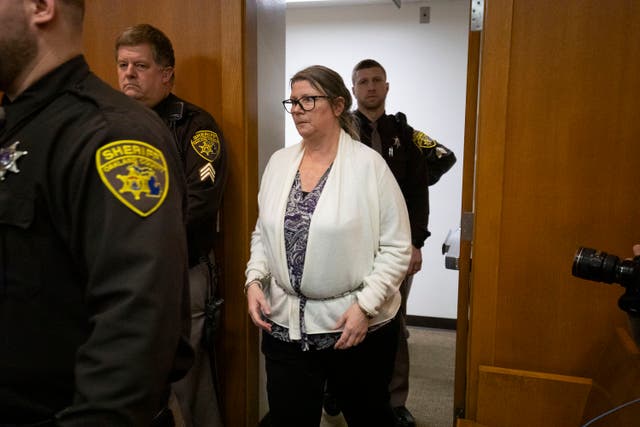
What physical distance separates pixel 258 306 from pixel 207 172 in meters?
0.50

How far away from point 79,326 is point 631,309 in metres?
1.09

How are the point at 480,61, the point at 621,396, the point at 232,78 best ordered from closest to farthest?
the point at 621,396, the point at 480,61, the point at 232,78

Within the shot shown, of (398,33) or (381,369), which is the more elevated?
(398,33)

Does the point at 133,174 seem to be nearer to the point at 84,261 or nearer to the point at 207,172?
the point at 84,261

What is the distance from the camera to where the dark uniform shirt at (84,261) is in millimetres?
751

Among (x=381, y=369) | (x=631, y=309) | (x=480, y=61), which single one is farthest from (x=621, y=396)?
(x=480, y=61)

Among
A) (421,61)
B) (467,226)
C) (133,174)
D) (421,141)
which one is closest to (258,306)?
(467,226)

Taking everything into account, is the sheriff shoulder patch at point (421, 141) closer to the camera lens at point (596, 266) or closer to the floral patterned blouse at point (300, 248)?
the floral patterned blouse at point (300, 248)

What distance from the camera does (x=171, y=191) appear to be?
0.83 metres

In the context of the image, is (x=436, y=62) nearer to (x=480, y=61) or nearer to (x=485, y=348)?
(x=480, y=61)

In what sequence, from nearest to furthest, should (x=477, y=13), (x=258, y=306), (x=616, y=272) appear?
(x=616, y=272) < (x=258, y=306) < (x=477, y=13)

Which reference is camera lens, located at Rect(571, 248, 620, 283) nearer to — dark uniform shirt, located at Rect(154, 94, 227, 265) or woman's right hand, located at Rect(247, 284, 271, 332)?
woman's right hand, located at Rect(247, 284, 271, 332)

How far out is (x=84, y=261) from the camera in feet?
2.60

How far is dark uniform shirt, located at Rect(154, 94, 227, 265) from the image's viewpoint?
1.79 metres
